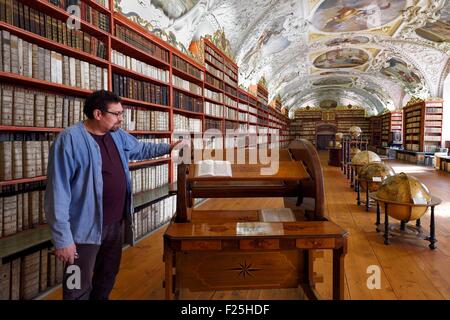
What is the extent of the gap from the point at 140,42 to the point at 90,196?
3429mm

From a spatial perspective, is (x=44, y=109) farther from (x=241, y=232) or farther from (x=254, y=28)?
(x=254, y=28)

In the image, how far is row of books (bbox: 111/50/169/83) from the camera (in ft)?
14.0

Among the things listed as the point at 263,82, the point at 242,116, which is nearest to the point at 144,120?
the point at 242,116

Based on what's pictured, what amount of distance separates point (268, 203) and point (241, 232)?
4.97m

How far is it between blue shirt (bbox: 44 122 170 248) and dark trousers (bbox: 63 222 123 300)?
0.13 metres

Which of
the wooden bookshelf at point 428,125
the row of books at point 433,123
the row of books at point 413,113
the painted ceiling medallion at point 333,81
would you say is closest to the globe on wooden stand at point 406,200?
the wooden bookshelf at point 428,125

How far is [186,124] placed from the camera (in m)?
6.48

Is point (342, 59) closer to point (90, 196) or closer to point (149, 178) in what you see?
point (149, 178)

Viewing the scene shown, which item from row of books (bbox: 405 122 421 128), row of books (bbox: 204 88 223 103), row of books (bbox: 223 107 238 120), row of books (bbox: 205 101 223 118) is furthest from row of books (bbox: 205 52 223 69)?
row of books (bbox: 405 122 421 128)

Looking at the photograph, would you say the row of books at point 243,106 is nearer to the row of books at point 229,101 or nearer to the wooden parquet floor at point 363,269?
the row of books at point 229,101

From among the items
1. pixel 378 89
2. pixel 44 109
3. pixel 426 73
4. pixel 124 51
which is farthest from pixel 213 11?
pixel 378 89

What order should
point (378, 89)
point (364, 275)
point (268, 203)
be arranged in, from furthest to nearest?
point (378, 89)
point (268, 203)
point (364, 275)

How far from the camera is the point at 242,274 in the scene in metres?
2.81

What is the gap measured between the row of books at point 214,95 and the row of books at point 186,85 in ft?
1.66
